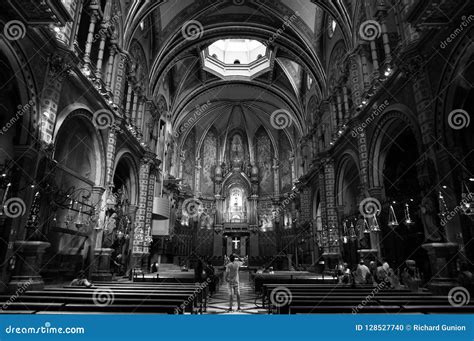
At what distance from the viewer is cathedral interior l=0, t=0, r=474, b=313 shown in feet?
27.7

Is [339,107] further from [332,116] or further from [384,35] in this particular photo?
[384,35]

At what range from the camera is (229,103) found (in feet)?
117

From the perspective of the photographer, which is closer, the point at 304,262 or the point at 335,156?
the point at 335,156

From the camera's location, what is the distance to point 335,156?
19453 millimetres

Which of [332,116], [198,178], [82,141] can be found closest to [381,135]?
[332,116]

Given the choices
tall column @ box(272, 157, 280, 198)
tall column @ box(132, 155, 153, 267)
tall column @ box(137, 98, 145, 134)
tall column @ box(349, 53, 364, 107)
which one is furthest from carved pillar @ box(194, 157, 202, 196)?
tall column @ box(349, 53, 364, 107)

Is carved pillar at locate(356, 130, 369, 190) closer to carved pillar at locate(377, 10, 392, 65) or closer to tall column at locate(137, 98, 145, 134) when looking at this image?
carved pillar at locate(377, 10, 392, 65)

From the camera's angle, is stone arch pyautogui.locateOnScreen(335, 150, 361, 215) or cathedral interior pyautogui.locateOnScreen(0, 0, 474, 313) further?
stone arch pyautogui.locateOnScreen(335, 150, 361, 215)

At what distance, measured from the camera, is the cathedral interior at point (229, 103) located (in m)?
8.45

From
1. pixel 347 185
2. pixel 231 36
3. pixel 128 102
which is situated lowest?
pixel 347 185

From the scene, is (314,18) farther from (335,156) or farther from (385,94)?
(385,94)

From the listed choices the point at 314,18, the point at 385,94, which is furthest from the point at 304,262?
the point at 314,18

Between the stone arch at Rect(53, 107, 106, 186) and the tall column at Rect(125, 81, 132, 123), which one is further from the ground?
the tall column at Rect(125, 81, 132, 123)

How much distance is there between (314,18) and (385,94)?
40.7 feet
